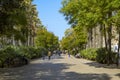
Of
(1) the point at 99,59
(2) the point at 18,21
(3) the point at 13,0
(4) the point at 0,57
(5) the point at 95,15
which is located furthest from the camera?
(1) the point at 99,59

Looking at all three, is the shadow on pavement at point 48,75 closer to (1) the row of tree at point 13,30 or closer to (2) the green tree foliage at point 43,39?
(1) the row of tree at point 13,30

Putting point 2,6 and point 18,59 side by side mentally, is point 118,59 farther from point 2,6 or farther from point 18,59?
point 2,6

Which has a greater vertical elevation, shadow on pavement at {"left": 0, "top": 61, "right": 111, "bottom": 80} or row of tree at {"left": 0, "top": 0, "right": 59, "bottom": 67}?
row of tree at {"left": 0, "top": 0, "right": 59, "bottom": 67}

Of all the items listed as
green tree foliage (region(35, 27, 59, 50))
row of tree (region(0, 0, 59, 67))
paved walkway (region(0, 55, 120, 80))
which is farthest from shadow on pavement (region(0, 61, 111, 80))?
green tree foliage (region(35, 27, 59, 50))

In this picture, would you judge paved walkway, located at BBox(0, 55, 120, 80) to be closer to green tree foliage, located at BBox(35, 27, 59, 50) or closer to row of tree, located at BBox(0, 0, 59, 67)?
row of tree, located at BBox(0, 0, 59, 67)

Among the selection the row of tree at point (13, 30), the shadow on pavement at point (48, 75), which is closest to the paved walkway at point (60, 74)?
the shadow on pavement at point (48, 75)

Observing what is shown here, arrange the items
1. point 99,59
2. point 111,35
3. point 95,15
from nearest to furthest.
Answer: point 95,15, point 111,35, point 99,59

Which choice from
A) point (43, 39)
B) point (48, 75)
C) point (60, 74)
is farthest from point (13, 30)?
point (43, 39)

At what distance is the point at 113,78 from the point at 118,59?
14.5 metres

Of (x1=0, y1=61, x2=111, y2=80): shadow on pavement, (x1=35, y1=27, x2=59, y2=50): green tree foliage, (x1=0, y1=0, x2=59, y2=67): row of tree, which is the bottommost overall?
(x1=0, y1=61, x2=111, y2=80): shadow on pavement

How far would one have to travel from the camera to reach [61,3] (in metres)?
45.7

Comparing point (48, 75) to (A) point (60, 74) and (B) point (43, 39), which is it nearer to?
(A) point (60, 74)

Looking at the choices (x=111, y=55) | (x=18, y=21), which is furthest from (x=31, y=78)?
(x=111, y=55)

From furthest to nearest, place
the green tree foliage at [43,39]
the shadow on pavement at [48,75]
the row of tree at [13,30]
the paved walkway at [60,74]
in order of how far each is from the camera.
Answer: the green tree foliage at [43,39] → the paved walkway at [60,74] → the shadow on pavement at [48,75] → the row of tree at [13,30]
